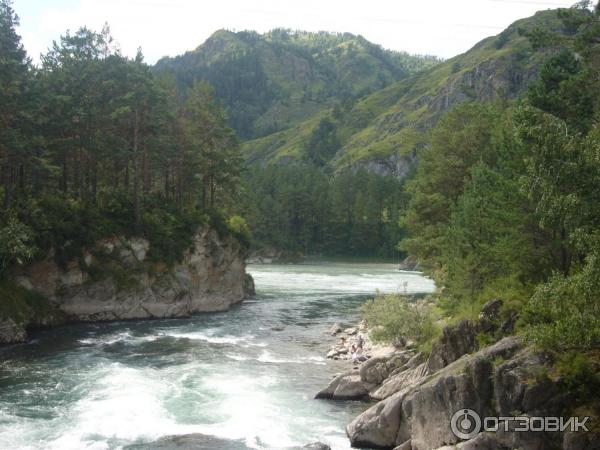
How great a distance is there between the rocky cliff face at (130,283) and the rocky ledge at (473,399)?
1066 inches

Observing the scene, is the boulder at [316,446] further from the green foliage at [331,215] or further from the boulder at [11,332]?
the green foliage at [331,215]

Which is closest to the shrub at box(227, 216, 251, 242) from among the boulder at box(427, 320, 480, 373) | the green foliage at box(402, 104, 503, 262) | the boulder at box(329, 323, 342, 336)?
the boulder at box(329, 323, 342, 336)

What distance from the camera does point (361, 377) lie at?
1100 inches

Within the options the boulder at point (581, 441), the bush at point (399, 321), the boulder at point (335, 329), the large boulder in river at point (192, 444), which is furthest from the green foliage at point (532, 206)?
the large boulder in river at point (192, 444)

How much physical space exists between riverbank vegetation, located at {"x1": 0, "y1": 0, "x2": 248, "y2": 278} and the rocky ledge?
2706 cm

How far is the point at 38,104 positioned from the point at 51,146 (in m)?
6.07

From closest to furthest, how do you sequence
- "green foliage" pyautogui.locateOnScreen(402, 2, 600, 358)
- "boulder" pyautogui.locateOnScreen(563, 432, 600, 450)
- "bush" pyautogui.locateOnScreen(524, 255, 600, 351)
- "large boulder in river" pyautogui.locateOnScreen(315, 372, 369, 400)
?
"bush" pyautogui.locateOnScreen(524, 255, 600, 351) → "boulder" pyautogui.locateOnScreen(563, 432, 600, 450) → "green foliage" pyautogui.locateOnScreen(402, 2, 600, 358) → "large boulder in river" pyautogui.locateOnScreen(315, 372, 369, 400)

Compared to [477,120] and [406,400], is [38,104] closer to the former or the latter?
[477,120]

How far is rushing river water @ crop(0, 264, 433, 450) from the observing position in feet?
73.3

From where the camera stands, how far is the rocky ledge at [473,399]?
52.8ft

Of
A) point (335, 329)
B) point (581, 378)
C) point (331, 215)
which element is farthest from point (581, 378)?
point (331, 215)

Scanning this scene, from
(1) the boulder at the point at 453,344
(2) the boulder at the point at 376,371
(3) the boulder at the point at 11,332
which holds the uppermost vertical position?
(1) the boulder at the point at 453,344

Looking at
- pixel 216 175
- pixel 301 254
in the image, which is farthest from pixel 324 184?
pixel 216 175

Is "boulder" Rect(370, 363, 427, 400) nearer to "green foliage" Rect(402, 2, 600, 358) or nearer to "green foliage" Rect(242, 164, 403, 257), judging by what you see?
"green foliage" Rect(402, 2, 600, 358)
